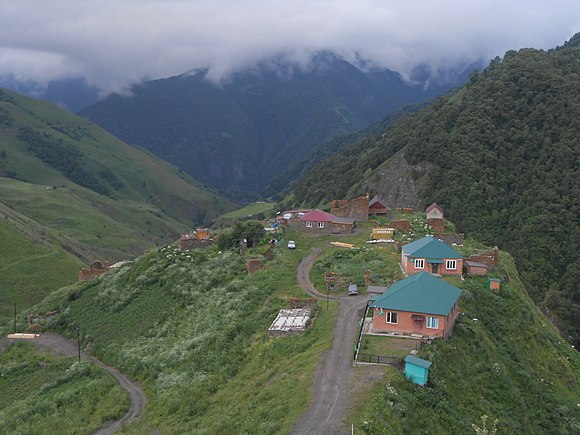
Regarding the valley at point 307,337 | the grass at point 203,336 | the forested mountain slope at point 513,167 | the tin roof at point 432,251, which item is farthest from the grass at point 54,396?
the forested mountain slope at point 513,167

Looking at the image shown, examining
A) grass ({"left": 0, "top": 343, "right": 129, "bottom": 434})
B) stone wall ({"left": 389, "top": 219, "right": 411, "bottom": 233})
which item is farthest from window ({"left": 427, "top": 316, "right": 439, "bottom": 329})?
stone wall ({"left": 389, "top": 219, "right": 411, "bottom": 233})

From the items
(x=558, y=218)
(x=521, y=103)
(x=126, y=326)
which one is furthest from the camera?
(x=521, y=103)

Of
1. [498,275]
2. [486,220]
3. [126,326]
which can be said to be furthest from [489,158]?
[126,326]

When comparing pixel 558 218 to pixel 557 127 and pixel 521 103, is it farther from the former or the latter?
pixel 521 103

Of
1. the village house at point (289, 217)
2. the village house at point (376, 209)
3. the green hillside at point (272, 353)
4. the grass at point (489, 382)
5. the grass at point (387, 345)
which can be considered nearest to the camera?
the grass at point (489, 382)

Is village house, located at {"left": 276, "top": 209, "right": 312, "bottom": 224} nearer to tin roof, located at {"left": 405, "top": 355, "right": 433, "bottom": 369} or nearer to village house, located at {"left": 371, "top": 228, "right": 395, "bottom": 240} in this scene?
village house, located at {"left": 371, "top": 228, "right": 395, "bottom": 240}

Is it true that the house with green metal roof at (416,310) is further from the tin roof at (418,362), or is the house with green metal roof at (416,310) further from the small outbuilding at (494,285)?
the small outbuilding at (494,285)
